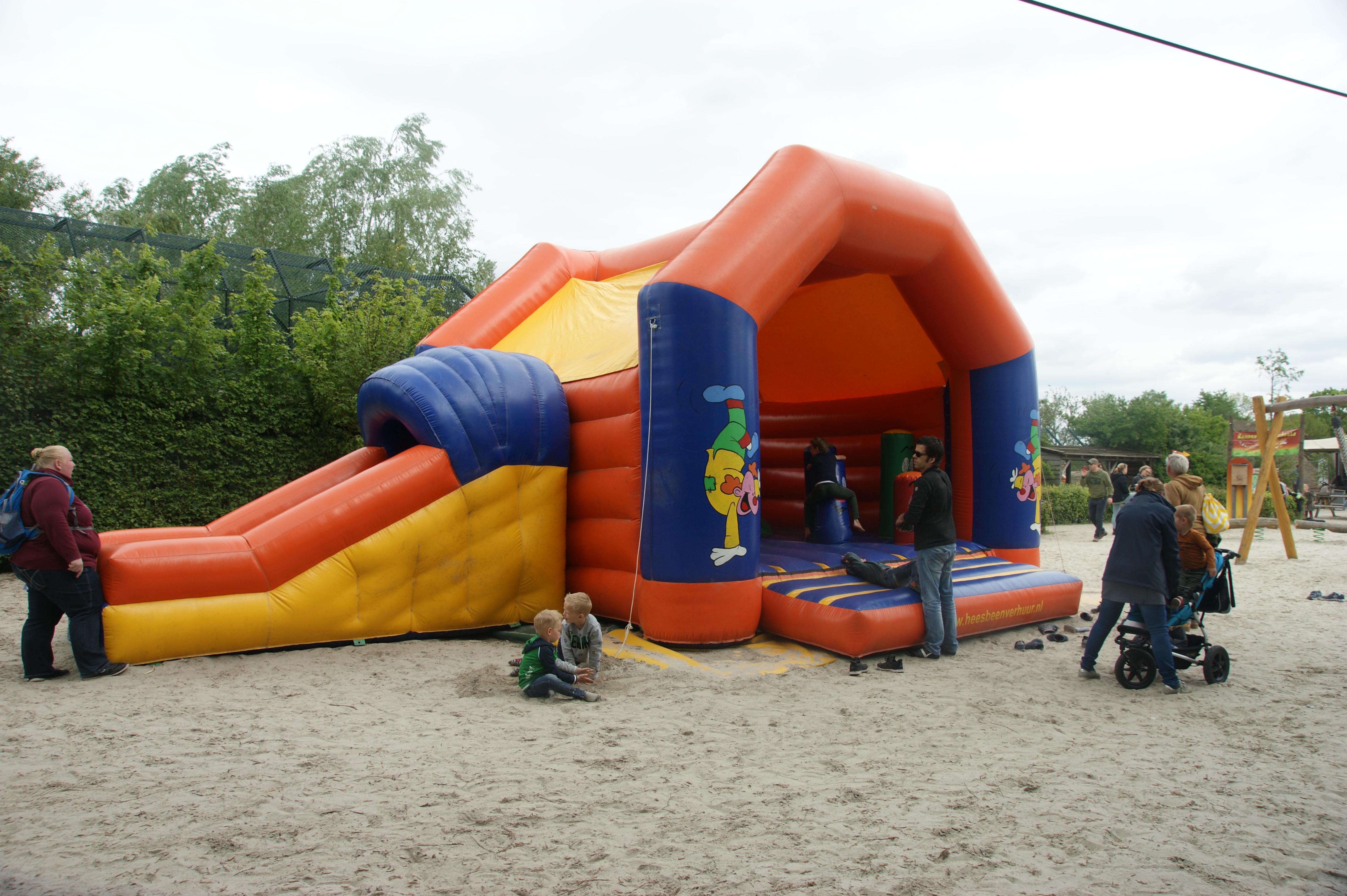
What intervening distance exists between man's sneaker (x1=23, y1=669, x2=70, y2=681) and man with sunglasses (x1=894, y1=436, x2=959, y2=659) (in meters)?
4.72

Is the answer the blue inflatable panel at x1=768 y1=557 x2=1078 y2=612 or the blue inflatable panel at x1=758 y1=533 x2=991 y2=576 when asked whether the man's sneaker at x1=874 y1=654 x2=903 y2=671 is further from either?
the blue inflatable panel at x1=758 y1=533 x2=991 y2=576

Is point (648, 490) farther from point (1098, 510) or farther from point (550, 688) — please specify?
point (1098, 510)

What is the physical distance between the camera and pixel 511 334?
24.9ft

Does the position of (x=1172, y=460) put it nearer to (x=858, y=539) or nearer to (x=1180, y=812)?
(x=858, y=539)

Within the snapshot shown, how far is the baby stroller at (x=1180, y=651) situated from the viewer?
423 cm

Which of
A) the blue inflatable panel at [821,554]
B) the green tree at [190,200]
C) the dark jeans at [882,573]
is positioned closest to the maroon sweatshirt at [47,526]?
the blue inflatable panel at [821,554]

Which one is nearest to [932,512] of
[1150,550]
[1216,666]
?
[1150,550]

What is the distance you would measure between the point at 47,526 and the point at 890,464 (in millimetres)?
6339

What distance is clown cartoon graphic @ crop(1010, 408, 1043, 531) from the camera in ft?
22.4

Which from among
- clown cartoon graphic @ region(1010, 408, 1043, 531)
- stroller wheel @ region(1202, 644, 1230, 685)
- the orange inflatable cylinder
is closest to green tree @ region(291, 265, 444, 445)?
the orange inflatable cylinder

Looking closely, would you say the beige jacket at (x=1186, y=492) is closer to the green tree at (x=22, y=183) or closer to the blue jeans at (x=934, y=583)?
the blue jeans at (x=934, y=583)

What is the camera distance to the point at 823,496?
7066 millimetres

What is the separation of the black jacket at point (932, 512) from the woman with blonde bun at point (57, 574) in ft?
14.9

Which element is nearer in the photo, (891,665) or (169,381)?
(891,665)
